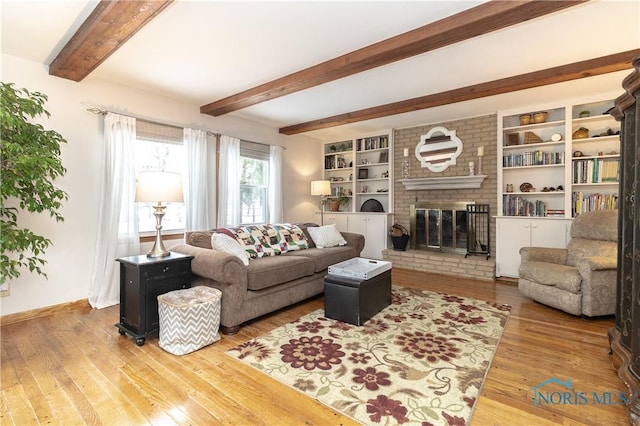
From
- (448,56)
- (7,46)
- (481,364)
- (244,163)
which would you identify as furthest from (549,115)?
(7,46)

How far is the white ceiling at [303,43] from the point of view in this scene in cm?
212

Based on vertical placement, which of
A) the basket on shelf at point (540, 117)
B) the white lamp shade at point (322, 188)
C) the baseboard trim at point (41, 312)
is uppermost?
the basket on shelf at point (540, 117)

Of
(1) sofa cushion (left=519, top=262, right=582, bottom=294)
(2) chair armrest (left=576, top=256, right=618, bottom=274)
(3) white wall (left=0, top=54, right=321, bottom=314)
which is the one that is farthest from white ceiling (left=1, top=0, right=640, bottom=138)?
(1) sofa cushion (left=519, top=262, right=582, bottom=294)

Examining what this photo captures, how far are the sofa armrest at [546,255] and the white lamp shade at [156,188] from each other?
3811 millimetres

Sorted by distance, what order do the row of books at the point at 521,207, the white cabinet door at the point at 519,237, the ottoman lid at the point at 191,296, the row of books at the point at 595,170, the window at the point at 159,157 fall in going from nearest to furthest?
the ottoman lid at the point at 191,296 < the window at the point at 159,157 < the row of books at the point at 595,170 < the white cabinet door at the point at 519,237 < the row of books at the point at 521,207

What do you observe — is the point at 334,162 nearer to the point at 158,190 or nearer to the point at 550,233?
the point at 550,233

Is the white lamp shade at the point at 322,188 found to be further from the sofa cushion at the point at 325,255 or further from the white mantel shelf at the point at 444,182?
the sofa cushion at the point at 325,255

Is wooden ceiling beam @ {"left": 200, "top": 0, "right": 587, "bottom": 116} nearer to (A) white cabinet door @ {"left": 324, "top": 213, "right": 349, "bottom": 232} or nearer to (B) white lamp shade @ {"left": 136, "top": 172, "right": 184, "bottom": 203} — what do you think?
(B) white lamp shade @ {"left": 136, "top": 172, "right": 184, "bottom": 203}

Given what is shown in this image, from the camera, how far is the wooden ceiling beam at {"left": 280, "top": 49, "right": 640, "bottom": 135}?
2.80 m

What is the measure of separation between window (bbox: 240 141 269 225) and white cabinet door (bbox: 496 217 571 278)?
3.68m

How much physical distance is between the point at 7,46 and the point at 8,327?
2.46 metres

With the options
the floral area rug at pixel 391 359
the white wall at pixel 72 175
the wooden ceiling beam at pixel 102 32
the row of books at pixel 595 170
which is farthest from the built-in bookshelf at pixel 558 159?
the white wall at pixel 72 175

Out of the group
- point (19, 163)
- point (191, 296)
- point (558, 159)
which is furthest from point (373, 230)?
point (19, 163)

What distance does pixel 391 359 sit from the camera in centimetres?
213
